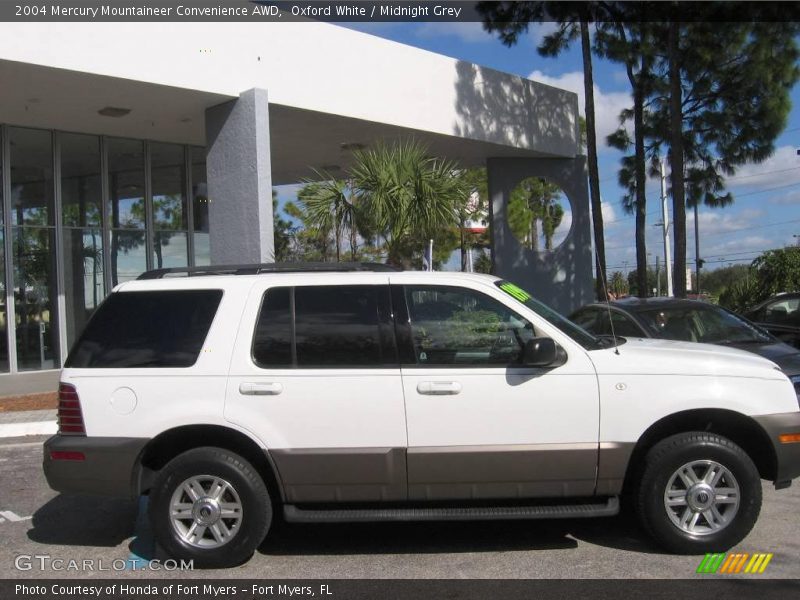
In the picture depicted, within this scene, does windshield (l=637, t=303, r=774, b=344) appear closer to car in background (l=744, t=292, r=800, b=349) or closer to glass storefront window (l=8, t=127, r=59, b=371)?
car in background (l=744, t=292, r=800, b=349)

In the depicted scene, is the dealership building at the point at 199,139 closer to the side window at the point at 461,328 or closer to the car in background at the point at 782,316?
the car in background at the point at 782,316

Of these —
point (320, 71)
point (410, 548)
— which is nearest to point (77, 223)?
point (320, 71)

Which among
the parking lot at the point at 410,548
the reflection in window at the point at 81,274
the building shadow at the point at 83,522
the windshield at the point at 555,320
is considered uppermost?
the reflection in window at the point at 81,274

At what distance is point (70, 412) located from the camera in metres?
4.89

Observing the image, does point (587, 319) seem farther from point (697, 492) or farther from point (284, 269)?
point (284, 269)

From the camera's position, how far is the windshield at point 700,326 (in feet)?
27.0

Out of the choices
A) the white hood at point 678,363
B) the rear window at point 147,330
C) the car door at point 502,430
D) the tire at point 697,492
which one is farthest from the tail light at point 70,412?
the tire at point 697,492

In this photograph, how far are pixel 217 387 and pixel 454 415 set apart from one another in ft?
5.09

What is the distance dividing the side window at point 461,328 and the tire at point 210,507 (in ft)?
4.56

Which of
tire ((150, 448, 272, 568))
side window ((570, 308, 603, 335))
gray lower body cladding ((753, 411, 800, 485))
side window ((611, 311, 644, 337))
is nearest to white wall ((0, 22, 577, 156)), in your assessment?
side window ((570, 308, 603, 335))

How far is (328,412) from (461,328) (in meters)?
1.04

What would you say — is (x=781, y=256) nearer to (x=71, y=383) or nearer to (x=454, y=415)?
(x=454, y=415)

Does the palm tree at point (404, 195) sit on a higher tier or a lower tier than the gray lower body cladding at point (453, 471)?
higher

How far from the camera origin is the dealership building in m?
11.9
